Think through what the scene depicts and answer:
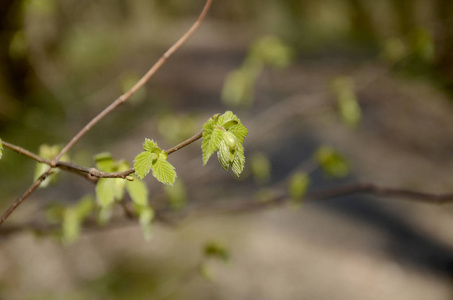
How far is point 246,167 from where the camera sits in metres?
3.48

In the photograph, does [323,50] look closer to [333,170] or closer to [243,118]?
[243,118]

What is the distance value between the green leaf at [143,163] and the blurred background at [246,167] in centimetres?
59

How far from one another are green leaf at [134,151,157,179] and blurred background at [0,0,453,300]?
1.94 feet

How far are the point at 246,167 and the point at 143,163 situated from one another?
2667 millimetres

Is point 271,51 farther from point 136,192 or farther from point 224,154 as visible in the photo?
point 224,154

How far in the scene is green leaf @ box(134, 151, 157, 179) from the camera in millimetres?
825

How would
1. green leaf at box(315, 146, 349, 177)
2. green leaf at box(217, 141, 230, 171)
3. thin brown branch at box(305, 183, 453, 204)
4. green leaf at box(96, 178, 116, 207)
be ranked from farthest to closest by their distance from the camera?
1. green leaf at box(315, 146, 349, 177)
2. thin brown branch at box(305, 183, 453, 204)
3. green leaf at box(96, 178, 116, 207)
4. green leaf at box(217, 141, 230, 171)

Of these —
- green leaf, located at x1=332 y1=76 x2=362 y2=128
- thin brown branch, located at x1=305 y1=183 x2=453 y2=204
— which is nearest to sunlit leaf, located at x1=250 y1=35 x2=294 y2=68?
green leaf, located at x1=332 y1=76 x2=362 y2=128

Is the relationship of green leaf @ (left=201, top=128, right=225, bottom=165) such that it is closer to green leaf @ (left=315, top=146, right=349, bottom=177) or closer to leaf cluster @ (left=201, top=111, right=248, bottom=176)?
leaf cluster @ (left=201, top=111, right=248, bottom=176)

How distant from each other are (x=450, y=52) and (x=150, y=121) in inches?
184

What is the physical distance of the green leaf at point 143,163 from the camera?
825 mm

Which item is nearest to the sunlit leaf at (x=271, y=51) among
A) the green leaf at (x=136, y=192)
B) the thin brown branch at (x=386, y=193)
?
the thin brown branch at (x=386, y=193)

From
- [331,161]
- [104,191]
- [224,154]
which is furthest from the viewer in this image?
[331,161]

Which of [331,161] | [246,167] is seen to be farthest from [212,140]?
[246,167]
